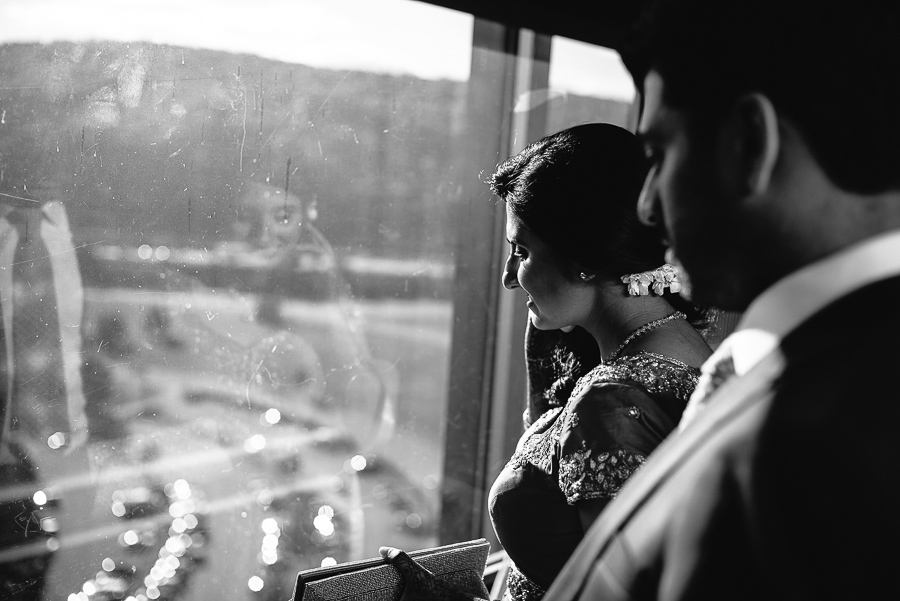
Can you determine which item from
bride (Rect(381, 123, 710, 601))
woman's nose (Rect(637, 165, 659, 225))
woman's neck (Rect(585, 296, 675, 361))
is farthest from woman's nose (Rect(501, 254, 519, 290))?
woman's nose (Rect(637, 165, 659, 225))

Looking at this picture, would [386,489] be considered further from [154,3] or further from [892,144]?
[892,144]

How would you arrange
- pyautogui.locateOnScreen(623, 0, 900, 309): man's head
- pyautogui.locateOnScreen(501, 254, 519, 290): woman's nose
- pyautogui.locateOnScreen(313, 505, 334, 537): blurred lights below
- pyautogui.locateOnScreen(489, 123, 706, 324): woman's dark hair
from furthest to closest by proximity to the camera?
pyautogui.locateOnScreen(313, 505, 334, 537): blurred lights below
pyautogui.locateOnScreen(501, 254, 519, 290): woman's nose
pyautogui.locateOnScreen(489, 123, 706, 324): woman's dark hair
pyautogui.locateOnScreen(623, 0, 900, 309): man's head

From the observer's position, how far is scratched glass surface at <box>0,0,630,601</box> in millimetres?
1330

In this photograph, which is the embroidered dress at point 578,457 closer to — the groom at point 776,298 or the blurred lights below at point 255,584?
the groom at point 776,298

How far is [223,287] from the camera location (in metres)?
1.58

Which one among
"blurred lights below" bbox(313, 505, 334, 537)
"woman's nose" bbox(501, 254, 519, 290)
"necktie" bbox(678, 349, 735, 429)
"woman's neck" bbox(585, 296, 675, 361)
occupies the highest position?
"necktie" bbox(678, 349, 735, 429)

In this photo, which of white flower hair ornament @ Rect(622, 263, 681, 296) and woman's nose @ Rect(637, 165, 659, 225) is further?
white flower hair ornament @ Rect(622, 263, 681, 296)

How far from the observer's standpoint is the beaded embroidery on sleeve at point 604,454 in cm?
104

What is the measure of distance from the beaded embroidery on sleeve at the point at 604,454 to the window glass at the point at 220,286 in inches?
26.9

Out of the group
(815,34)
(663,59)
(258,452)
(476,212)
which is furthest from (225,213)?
(815,34)

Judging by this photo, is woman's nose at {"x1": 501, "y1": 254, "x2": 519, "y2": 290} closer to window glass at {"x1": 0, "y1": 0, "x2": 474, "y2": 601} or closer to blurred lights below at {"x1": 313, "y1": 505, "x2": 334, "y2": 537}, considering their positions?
window glass at {"x1": 0, "y1": 0, "x2": 474, "y2": 601}

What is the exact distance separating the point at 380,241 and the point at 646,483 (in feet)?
4.64

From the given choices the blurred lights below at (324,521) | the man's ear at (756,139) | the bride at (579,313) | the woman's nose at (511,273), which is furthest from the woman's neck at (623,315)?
the blurred lights below at (324,521)

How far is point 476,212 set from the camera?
2055mm
